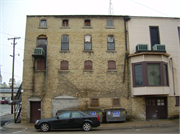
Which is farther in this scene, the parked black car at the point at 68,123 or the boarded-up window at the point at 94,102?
the boarded-up window at the point at 94,102

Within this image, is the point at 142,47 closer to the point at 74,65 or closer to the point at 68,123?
the point at 74,65

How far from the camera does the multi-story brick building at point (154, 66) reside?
16.1 m

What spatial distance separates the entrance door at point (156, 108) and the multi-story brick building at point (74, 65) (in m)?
1.96

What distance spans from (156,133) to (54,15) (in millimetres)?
14715

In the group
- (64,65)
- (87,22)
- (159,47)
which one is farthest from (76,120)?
(159,47)

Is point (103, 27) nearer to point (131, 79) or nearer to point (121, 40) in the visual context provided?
point (121, 40)

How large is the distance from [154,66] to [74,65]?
797 cm

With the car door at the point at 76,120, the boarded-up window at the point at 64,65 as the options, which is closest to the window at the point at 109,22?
the boarded-up window at the point at 64,65

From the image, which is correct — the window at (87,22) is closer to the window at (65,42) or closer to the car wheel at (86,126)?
the window at (65,42)

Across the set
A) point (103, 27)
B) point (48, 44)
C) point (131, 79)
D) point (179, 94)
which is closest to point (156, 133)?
point (131, 79)

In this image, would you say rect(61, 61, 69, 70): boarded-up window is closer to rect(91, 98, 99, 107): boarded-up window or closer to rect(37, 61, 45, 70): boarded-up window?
rect(37, 61, 45, 70): boarded-up window

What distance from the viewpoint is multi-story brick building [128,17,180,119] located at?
1611 centimetres

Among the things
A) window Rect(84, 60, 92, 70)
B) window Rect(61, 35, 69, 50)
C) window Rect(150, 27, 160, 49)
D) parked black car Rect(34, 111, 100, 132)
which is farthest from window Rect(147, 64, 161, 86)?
window Rect(61, 35, 69, 50)

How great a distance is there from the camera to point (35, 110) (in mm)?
16656
